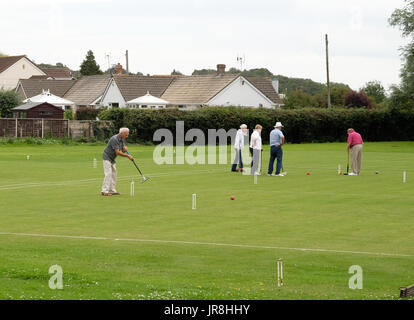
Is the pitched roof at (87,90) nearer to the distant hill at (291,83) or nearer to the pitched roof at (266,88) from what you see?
the pitched roof at (266,88)

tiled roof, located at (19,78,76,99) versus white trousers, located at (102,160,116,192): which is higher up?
tiled roof, located at (19,78,76,99)

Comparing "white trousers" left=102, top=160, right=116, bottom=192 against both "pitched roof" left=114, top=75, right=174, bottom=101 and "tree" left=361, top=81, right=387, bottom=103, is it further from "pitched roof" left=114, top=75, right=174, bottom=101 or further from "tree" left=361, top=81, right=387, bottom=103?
"tree" left=361, top=81, right=387, bottom=103

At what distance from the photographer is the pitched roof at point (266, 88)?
313 feet

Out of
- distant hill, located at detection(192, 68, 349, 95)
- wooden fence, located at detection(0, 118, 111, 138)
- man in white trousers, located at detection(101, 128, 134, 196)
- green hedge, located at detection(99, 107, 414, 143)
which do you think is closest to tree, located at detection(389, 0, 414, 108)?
green hedge, located at detection(99, 107, 414, 143)

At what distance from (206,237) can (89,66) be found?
11625 cm

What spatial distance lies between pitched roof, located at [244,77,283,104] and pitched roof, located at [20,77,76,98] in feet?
82.2

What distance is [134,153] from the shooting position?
48656mm

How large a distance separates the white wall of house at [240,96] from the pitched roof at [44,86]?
23.6 metres

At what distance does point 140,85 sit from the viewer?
95.8 metres

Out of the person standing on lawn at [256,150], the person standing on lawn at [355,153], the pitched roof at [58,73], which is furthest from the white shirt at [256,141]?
the pitched roof at [58,73]

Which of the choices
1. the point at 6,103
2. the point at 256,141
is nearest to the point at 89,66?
the point at 6,103

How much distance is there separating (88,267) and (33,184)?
15.3 metres

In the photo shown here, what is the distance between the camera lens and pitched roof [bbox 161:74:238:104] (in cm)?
9028
